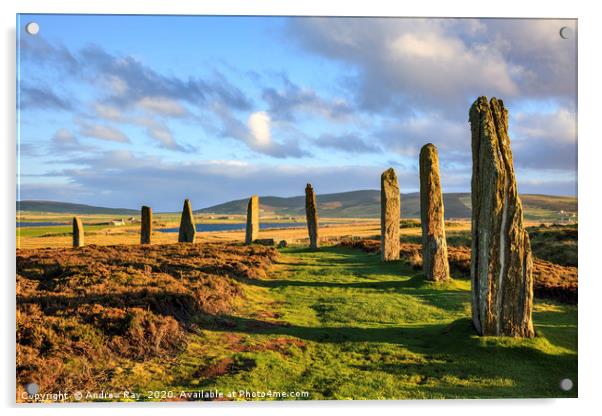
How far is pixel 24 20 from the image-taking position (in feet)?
31.3

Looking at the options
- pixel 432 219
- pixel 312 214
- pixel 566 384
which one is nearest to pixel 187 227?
pixel 312 214

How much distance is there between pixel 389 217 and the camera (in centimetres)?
2334

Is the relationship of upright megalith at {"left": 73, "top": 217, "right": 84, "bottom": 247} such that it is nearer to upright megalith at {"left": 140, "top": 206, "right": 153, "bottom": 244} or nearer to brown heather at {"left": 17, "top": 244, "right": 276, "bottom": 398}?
upright megalith at {"left": 140, "top": 206, "right": 153, "bottom": 244}

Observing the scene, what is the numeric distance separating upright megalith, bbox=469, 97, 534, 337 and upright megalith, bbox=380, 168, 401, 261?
13.5 meters

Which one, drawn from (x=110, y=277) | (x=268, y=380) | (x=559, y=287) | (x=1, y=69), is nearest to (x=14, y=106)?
(x=1, y=69)

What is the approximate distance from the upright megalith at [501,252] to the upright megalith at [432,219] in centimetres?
721

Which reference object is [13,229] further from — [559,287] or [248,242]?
[248,242]

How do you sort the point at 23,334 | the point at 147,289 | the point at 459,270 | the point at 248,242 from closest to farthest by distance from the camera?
1. the point at 23,334
2. the point at 147,289
3. the point at 459,270
4. the point at 248,242

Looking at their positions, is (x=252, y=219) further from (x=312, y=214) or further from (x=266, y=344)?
(x=266, y=344)

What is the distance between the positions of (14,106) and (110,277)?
619 centimetres

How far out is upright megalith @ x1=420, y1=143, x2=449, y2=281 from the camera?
16688mm

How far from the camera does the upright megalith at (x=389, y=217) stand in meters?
23.1

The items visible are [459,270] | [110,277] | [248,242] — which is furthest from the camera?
[248,242]

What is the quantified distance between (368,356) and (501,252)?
3313 millimetres
